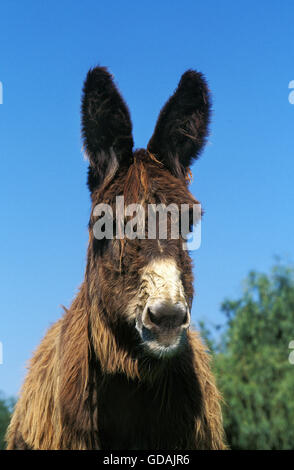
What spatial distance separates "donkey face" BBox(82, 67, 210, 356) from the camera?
308 centimetres

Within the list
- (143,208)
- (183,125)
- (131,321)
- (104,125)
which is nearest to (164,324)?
(131,321)

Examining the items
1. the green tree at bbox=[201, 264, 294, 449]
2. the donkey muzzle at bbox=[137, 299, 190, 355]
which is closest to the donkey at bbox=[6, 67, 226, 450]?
the donkey muzzle at bbox=[137, 299, 190, 355]

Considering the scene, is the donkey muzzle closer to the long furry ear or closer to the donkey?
the donkey

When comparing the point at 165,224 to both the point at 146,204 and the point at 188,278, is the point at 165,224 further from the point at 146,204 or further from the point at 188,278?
the point at 188,278

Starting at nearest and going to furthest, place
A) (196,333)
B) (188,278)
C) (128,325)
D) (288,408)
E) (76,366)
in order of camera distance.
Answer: (128,325) → (188,278) → (76,366) → (196,333) → (288,408)

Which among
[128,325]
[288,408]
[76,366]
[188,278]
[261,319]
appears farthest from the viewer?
[261,319]

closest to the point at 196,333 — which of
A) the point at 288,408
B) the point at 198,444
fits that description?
the point at 198,444

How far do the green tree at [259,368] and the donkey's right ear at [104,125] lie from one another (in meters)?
13.8

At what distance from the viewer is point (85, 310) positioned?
396 cm

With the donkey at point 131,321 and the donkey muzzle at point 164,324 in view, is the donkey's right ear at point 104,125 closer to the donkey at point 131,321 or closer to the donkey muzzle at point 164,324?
the donkey at point 131,321

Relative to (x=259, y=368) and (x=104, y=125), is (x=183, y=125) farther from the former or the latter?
(x=259, y=368)

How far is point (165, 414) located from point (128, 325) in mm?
825
